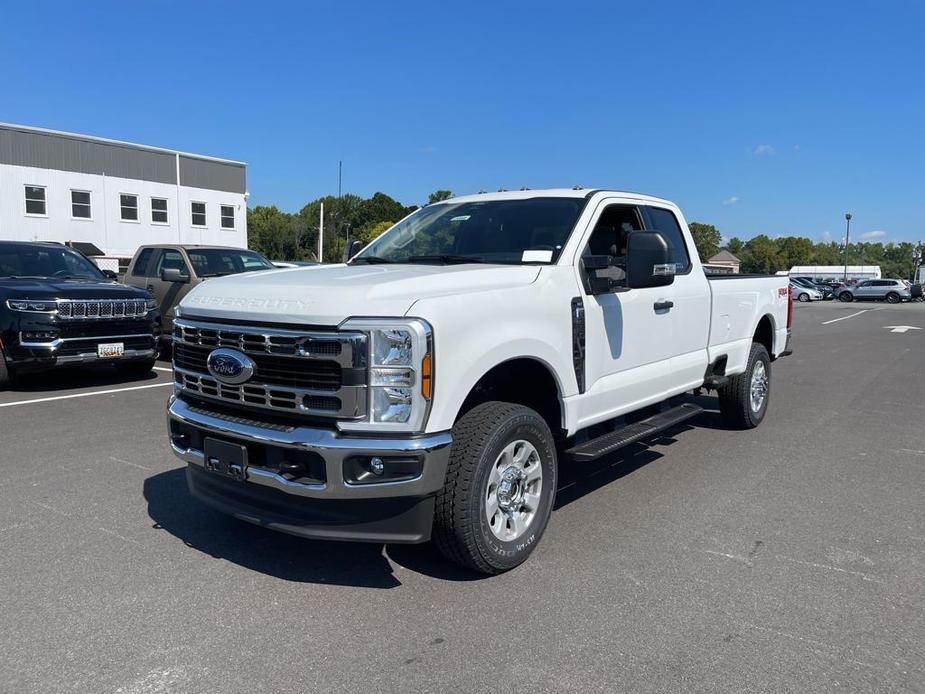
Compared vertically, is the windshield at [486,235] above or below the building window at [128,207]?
below

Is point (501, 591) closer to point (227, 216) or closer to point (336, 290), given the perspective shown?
point (336, 290)

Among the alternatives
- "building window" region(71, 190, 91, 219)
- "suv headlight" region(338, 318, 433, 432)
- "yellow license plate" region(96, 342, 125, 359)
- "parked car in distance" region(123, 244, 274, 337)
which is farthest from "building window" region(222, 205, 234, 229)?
"suv headlight" region(338, 318, 433, 432)

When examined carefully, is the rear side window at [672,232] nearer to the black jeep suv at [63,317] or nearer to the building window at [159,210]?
the black jeep suv at [63,317]

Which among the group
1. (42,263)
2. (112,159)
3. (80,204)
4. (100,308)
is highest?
(112,159)

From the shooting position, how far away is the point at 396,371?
10.5 feet

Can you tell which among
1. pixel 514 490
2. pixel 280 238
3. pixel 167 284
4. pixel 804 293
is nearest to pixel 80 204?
Answer: pixel 167 284

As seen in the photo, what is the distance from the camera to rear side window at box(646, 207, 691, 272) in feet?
18.7

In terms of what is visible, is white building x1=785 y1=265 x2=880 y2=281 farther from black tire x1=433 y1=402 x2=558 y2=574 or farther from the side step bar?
black tire x1=433 y1=402 x2=558 y2=574

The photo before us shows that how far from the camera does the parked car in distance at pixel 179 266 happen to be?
11562 millimetres

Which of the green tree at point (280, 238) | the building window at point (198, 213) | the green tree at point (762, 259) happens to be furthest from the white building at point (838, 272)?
the building window at point (198, 213)

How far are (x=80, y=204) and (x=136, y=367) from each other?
27912 mm

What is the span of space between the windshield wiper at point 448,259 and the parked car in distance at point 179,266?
23.8ft

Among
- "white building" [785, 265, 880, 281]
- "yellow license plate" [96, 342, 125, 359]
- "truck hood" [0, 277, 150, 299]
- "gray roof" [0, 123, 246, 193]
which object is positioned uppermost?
"gray roof" [0, 123, 246, 193]

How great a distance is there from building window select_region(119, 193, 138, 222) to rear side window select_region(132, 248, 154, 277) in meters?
24.8
